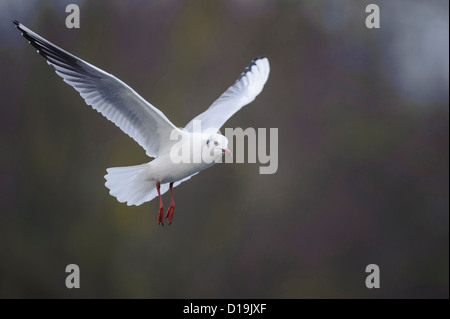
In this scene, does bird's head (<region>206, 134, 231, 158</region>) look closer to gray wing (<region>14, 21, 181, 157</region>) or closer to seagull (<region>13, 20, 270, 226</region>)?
seagull (<region>13, 20, 270, 226</region>)

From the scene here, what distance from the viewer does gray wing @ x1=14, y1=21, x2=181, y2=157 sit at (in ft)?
8.83

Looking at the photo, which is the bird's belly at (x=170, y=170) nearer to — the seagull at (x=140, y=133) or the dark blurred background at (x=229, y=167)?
the seagull at (x=140, y=133)

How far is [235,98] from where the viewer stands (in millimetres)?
3373

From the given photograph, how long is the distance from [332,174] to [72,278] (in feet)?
10.2

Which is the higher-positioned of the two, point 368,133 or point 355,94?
point 355,94

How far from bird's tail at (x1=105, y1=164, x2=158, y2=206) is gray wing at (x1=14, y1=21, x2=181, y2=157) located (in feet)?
0.42

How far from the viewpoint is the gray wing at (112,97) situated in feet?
8.83

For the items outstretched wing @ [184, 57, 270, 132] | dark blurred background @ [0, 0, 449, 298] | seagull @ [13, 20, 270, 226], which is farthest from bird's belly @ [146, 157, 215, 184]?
dark blurred background @ [0, 0, 449, 298]

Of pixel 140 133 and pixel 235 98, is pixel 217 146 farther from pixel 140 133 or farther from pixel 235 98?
pixel 235 98

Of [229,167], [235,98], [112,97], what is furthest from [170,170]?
[229,167]

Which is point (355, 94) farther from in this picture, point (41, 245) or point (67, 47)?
point (41, 245)

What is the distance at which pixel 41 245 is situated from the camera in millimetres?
7414

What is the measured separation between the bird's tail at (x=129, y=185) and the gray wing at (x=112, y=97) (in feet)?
0.42

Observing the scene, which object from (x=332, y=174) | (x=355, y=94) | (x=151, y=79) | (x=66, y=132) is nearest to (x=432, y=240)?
(x=332, y=174)
